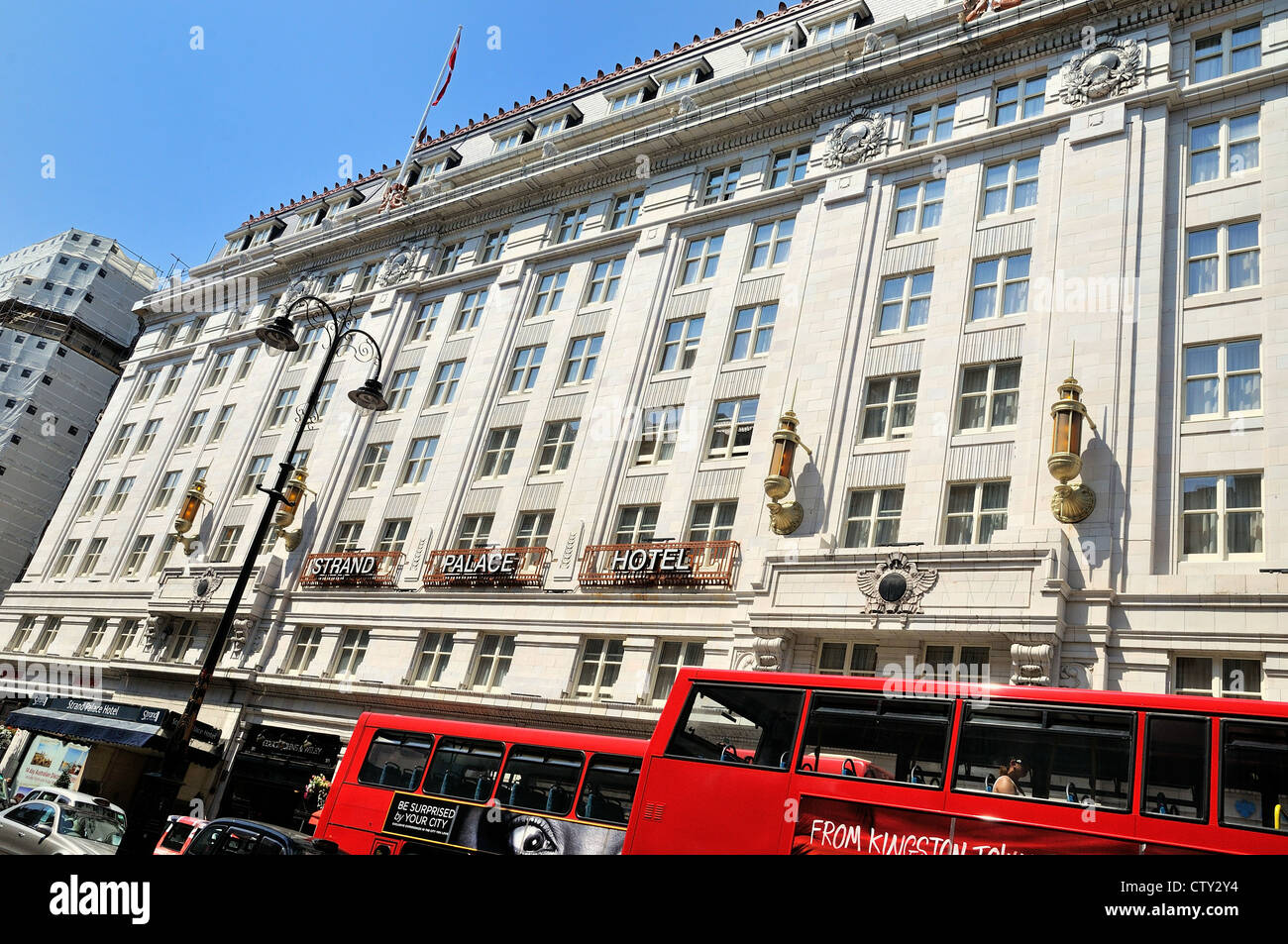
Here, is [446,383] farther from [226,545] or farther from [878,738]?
[878,738]

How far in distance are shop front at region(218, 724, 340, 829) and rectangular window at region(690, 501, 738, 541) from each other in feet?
44.4

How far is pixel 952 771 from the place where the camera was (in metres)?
Result: 9.94

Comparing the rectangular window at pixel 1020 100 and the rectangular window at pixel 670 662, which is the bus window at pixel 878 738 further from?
the rectangular window at pixel 1020 100

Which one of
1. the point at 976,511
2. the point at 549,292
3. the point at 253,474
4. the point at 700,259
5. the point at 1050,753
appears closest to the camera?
the point at 1050,753

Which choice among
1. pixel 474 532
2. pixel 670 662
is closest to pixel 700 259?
pixel 474 532

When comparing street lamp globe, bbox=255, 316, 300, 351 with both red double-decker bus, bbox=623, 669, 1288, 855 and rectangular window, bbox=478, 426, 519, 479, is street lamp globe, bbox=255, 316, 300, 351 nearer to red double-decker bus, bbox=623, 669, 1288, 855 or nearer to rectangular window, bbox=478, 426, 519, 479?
rectangular window, bbox=478, 426, 519, 479

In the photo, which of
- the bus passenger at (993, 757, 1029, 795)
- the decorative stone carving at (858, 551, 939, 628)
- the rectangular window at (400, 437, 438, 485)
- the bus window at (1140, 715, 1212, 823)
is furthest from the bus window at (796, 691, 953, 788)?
the rectangular window at (400, 437, 438, 485)

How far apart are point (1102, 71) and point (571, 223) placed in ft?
63.1

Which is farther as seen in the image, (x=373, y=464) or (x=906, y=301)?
(x=373, y=464)

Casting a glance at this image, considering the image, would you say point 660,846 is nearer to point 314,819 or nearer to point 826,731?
point 826,731

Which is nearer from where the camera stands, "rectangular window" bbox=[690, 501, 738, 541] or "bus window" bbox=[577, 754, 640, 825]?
"bus window" bbox=[577, 754, 640, 825]

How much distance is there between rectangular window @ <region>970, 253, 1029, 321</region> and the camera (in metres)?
21.9
